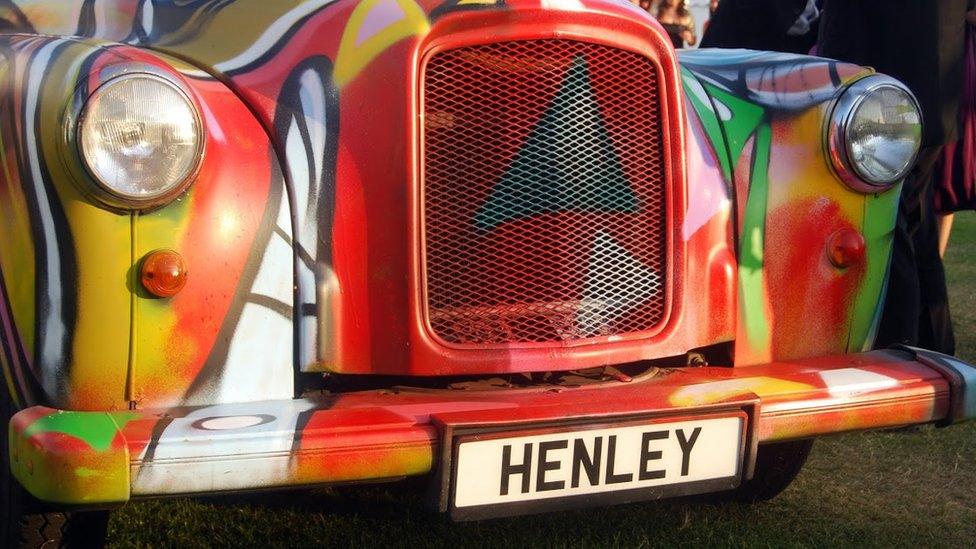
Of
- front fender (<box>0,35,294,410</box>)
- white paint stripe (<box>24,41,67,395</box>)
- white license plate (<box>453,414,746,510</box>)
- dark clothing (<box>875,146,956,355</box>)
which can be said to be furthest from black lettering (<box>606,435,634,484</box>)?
dark clothing (<box>875,146,956,355</box>)

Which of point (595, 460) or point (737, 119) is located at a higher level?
point (737, 119)

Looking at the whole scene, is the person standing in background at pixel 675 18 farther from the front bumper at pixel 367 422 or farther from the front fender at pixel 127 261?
the front fender at pixel 127 261

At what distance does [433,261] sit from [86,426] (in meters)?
0.69

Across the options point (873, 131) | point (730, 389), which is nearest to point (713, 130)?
point (873, 131)

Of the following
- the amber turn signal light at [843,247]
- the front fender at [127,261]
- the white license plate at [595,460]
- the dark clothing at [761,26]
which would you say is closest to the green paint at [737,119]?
the amber turn signal light at [843,247]

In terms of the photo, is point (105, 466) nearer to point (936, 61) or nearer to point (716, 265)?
point (716, 265)

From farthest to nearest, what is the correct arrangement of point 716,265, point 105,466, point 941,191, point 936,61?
1. point 941,191
2. point 936,61
3. point 716,265
4. point 105,466

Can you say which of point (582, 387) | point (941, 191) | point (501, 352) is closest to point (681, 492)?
point (582, 387)

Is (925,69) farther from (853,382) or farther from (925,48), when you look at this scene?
(853,382)

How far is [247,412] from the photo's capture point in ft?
6.90

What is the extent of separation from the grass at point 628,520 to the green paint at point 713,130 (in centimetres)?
87

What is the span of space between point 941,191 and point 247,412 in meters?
3.10

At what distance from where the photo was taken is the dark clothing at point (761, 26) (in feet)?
14.8

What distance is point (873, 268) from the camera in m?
2.71
